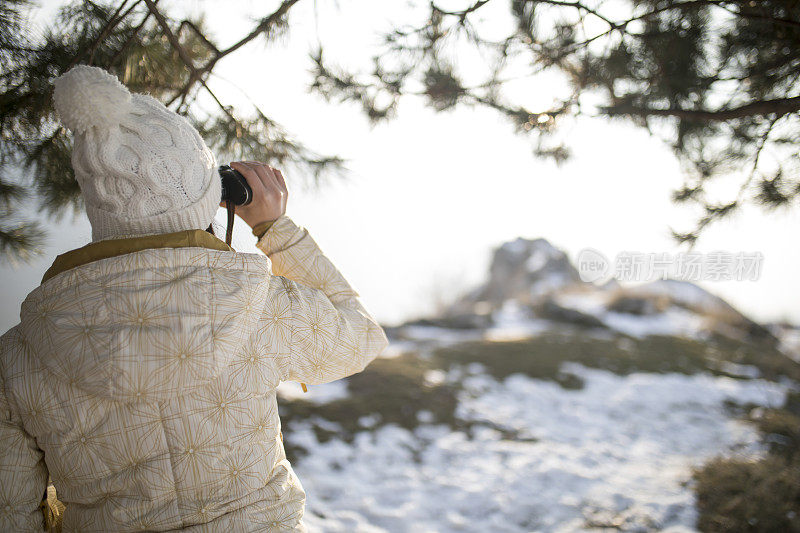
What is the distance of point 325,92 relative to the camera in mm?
2125

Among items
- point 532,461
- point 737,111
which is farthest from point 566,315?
point 737,111

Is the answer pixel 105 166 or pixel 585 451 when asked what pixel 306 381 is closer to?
pixel 105 166

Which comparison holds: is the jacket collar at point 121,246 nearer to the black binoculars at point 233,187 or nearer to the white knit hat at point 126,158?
the white knit hat at point 126,158

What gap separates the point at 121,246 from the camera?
2.55 ft

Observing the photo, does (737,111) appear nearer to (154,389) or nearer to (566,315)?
(154,389)

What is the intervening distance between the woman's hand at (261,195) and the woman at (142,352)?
138mm

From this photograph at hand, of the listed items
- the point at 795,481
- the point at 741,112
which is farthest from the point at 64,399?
the point at 795,481

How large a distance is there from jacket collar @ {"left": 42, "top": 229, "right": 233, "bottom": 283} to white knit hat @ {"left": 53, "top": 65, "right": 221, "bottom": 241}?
20mm

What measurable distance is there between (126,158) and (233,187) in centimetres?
23

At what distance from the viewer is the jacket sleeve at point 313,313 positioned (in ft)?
2.90

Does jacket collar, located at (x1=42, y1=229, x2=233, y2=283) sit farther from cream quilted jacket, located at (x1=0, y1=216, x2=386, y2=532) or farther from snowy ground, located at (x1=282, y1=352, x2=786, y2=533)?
snowy ground, located at (x1=282, y1=352, x2=786, y2=533)

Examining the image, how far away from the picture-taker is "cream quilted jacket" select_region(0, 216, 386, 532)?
75cm

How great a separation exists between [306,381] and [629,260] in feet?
14.5

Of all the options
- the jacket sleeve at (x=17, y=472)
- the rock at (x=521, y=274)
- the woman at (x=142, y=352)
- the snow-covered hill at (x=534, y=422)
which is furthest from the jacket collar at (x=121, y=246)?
the rock at (x=521, y=274)
